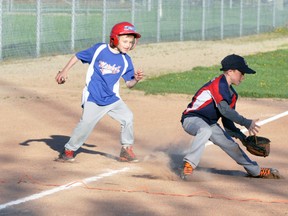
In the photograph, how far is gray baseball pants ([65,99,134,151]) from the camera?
412 inches

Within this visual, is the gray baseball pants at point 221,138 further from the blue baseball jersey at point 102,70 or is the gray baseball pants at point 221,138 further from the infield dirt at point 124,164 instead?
the blue baseball jersey at point 102,70

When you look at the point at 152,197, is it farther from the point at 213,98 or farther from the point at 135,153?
the point at 135,153

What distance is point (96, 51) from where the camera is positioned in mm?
10516

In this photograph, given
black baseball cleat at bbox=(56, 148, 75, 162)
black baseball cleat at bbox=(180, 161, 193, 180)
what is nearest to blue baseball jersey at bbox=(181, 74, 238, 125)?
black baseball cleat at bbox=(180, 161, 193, 180)

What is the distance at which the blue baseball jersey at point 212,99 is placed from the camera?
9.51 m

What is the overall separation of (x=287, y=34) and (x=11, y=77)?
894 inches

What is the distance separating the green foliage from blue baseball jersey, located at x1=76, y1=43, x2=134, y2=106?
7015mm

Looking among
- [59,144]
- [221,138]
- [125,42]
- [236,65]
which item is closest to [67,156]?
[59,144]

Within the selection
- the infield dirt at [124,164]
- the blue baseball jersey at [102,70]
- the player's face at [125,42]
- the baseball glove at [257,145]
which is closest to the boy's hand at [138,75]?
the blue baseball jersey at [102,70]

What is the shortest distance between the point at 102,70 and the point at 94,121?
60 cm

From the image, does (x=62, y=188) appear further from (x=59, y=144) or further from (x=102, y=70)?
(x=59, y=144)

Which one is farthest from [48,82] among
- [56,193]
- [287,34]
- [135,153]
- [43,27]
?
[287,34]

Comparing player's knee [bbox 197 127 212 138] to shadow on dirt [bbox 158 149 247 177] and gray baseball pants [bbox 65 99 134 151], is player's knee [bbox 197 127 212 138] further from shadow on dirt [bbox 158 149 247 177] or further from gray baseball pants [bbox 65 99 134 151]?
gray baseball pants [bbox 65 99 134 151]

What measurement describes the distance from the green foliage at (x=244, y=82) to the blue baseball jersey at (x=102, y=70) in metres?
7.01
